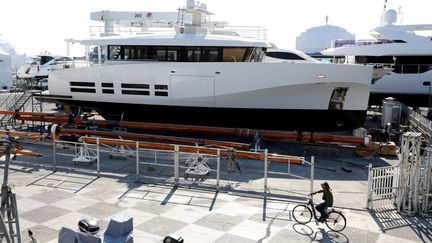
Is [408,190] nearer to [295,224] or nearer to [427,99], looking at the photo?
[295,224]

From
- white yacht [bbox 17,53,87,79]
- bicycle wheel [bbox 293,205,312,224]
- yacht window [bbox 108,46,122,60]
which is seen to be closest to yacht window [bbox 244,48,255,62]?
yacht window [bbox 108,46,122,60]

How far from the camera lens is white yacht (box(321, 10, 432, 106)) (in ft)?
85.5

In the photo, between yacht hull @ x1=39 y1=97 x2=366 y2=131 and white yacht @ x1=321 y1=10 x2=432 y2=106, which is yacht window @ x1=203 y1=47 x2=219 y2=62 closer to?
yacht hull @ x1=39 y1=97 x2=366 y2=131

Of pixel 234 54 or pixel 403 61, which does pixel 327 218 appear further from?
pixel 403 61

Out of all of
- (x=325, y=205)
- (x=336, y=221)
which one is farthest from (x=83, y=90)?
(x=336, y=221)

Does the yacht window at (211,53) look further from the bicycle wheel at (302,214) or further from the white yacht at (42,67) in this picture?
the white yacht at (42,67)

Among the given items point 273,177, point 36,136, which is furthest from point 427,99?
point 36,136

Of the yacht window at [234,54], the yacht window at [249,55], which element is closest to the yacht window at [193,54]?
the yacht window at [234,54]

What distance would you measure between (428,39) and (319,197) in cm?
1933

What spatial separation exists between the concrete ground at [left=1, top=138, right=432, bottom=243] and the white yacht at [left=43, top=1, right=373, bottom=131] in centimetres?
348

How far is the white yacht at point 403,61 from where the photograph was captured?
26.0 metres

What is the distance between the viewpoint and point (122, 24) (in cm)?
3494

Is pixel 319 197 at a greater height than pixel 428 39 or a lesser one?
lesser

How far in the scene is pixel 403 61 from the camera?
88.2 feet
